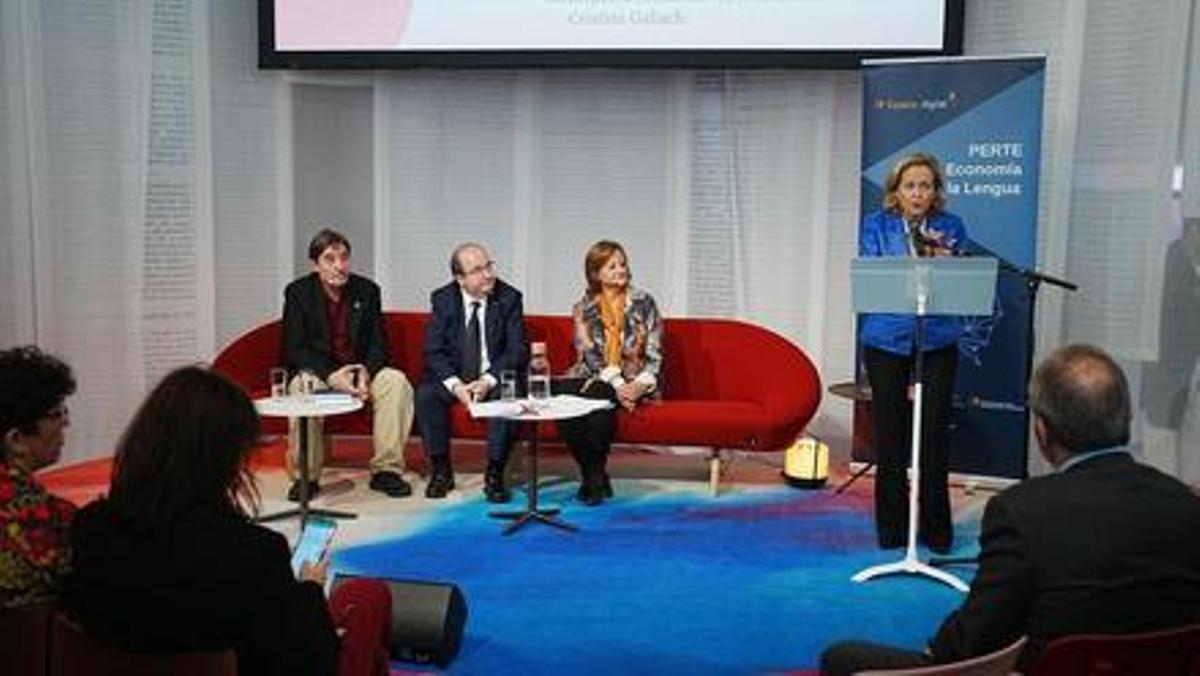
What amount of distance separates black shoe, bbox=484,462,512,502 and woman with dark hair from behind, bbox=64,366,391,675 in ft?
11.2

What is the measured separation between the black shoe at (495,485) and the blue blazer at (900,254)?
185 cm

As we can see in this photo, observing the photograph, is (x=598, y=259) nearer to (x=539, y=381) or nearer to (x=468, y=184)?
(x=539, y=381)

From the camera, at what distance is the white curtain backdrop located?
5961mm

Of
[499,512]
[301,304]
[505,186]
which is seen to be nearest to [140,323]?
[301,304]

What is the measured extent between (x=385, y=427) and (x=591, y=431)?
39.2 inches

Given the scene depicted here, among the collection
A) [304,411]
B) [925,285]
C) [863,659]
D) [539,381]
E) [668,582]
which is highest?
[925,285]

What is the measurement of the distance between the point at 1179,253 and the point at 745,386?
2.08 metres

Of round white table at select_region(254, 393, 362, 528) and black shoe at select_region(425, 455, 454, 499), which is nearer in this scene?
round white table at select_region(254, 393, 362, 528)

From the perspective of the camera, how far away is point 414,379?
6.43 m

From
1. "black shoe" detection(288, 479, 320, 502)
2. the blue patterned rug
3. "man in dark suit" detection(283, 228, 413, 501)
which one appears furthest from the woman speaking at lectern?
"black shoe" detection(288, 479, 320, 502)

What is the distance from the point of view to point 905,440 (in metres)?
4.75

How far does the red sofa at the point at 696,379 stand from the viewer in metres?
5.72

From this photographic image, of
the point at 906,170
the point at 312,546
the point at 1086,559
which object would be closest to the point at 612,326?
the point at 906,170

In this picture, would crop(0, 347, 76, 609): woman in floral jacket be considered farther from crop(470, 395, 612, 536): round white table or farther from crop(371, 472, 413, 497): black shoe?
crop(371, 472, 413, 497): black shoe
